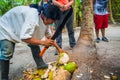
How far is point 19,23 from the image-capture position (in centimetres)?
494

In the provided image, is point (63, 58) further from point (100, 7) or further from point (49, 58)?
point (100, 7)

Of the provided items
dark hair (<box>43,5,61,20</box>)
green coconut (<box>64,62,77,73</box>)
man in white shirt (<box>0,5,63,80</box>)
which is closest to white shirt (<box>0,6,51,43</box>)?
man in white shirt (<box>0,5,63,80</box>)

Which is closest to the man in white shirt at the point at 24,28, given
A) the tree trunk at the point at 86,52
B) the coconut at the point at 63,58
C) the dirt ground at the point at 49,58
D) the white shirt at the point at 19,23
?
the white shirt at the point at 19,23

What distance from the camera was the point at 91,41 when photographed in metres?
6.27

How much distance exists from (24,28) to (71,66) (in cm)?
134

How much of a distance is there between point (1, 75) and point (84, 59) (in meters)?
1.51

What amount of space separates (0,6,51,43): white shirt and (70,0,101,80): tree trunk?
35.0 inches

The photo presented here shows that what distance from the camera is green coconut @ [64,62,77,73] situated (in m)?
5.38

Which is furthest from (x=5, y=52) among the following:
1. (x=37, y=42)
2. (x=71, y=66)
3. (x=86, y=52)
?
(x=86, y=52)

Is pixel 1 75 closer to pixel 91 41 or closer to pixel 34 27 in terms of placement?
pixel 34 27

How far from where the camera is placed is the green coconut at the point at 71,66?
538 cm

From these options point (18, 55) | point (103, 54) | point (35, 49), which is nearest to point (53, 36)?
point (35, 49)

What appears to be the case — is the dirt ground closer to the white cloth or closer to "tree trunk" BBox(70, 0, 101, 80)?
"tree trunk" BBox(70, 0, 101, 80)

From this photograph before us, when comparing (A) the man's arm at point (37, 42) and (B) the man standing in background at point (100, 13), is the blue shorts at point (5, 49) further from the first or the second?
(B) the man standing in background at point (100, 13)
